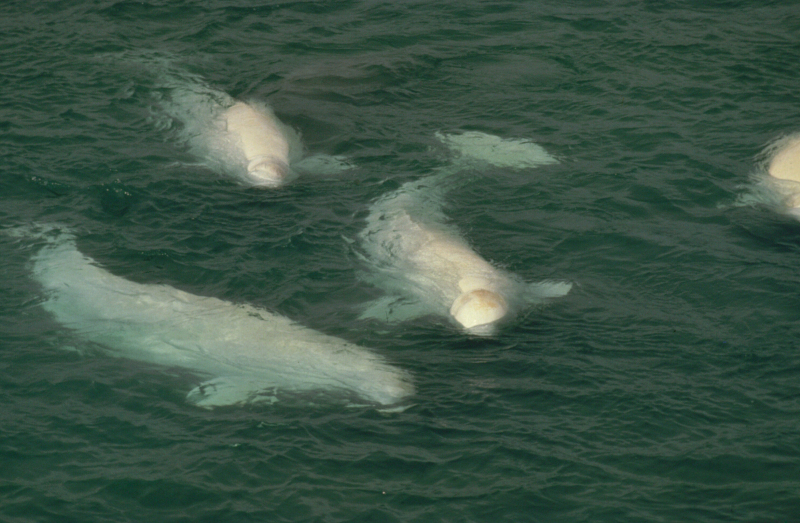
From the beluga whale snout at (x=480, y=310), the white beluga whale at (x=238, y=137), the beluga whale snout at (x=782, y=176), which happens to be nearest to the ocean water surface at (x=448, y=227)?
the white beluga whale at (x=238, y=137)

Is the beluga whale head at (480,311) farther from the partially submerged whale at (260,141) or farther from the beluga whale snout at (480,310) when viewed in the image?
the partially submerged whale at (260,141)

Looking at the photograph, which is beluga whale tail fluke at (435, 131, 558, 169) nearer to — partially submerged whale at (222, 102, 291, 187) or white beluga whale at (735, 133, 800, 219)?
partially submerged whale at (222, 102, 291, 187)

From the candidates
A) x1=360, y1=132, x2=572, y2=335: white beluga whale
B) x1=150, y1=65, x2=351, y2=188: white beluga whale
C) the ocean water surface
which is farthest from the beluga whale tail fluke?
x1=150, y1=65, x2=351, y2=188: white beluga whale

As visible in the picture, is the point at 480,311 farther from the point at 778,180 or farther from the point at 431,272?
the point at 778,180

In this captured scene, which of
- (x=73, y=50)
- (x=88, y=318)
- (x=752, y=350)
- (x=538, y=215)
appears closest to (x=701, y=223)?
(x=538, y=215)

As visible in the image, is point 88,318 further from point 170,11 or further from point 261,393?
point 170,11
